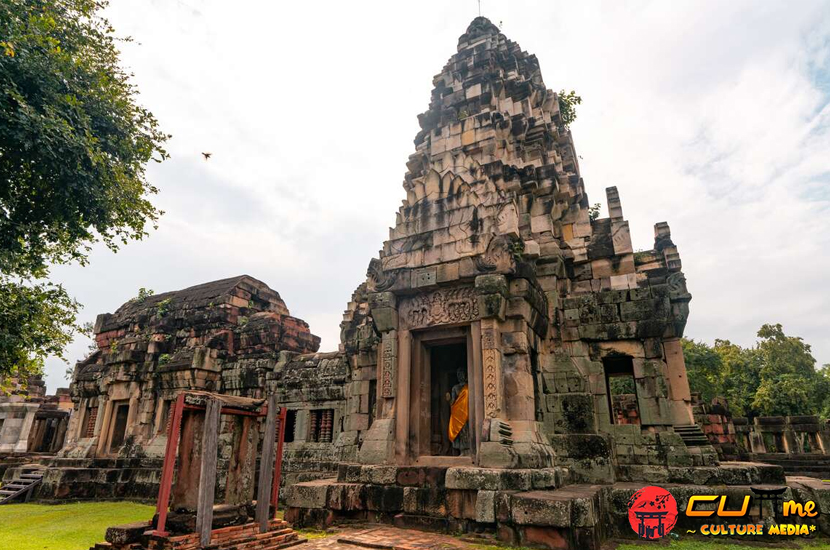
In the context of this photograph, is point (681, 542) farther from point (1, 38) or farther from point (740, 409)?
point (740, 409)

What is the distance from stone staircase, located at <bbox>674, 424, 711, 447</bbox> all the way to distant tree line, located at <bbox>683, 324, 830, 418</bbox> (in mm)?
30569

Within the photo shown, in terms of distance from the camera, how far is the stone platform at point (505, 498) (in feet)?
20.0

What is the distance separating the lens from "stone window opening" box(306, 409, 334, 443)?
12.5 metres

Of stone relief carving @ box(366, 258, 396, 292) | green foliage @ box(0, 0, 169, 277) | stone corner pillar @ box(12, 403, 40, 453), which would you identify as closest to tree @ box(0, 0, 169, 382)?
green foliage @ box(0, 0, 169, 277)

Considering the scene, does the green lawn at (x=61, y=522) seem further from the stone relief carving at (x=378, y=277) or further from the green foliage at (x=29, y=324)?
the stone relief carving at (x=378, y=277)

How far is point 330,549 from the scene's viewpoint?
6203 millimetres

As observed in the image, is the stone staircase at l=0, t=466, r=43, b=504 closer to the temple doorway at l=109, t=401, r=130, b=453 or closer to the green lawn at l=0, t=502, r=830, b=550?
the green lawn at l=0, t=502, r=830, b=550

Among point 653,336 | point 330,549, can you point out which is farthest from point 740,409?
point 330,549

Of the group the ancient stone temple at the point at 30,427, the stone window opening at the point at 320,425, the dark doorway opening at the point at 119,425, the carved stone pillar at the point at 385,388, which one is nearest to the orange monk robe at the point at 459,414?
the carved stone pillar at the point at 385,388

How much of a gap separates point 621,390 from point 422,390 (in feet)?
99.0

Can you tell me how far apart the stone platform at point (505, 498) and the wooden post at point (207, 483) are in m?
2.42

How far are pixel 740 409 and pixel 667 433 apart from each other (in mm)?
36130

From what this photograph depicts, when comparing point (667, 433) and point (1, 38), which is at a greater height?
point (1, 38)

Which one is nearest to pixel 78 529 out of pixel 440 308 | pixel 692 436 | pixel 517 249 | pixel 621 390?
pixel 440 308
